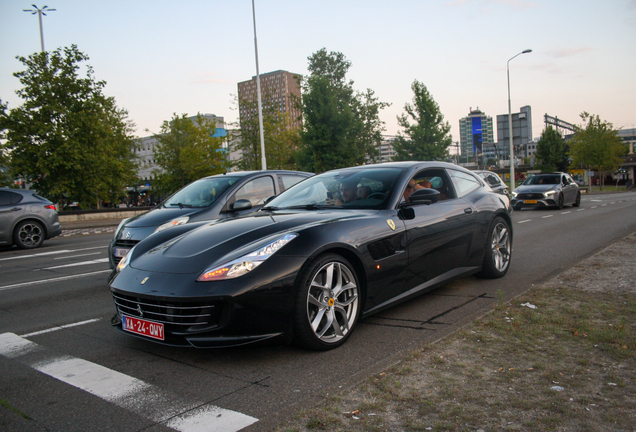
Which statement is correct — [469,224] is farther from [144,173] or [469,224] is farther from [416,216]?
[144,173]

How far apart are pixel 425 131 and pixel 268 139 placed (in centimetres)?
1516

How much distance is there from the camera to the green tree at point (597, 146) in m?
61.4

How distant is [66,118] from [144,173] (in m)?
102

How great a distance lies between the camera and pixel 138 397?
3.11 metres

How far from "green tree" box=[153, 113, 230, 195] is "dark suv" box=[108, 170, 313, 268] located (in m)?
34.2

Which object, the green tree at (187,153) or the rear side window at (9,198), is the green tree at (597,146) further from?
the rear side window at (9,198)

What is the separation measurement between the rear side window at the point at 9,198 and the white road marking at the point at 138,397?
991cm

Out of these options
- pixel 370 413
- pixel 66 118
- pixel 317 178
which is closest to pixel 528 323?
pixel 370 413

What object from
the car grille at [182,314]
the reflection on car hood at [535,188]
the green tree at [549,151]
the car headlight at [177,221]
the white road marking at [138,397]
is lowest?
the white road marking at [138,397]

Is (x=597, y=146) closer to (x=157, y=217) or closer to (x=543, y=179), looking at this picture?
(x=543, y=179)

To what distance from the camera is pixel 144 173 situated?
396ft

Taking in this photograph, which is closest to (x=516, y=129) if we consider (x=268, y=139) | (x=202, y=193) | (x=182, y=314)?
(x=268, y=139)

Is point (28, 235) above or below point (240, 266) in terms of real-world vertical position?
below

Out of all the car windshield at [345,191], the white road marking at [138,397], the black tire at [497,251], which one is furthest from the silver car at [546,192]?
the white road marking at [138,397]
